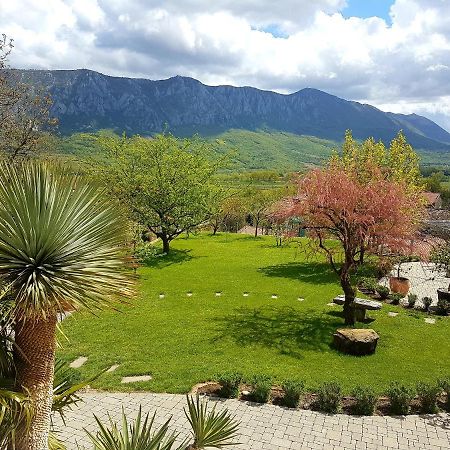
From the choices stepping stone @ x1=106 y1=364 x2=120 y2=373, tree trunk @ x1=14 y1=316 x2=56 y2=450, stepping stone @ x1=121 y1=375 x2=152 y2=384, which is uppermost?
tree trunk @ x1=14 y1=316 x2=56 y2=450

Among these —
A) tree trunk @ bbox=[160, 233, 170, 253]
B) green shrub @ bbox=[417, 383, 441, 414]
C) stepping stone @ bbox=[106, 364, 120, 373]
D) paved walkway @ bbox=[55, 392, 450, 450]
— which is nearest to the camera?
paved walkway @ bbox=[55, 392, 450, 450]

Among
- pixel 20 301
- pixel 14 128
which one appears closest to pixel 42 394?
pixel 20 301

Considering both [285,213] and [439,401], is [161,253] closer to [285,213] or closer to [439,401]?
[285,213]

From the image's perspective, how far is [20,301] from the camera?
4.23m

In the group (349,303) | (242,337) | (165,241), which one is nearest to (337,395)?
(242,337)

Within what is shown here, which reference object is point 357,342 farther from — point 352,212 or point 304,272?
point 304,272

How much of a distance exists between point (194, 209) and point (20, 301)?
90.6 feet

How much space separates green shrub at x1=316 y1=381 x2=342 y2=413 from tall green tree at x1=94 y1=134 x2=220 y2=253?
2160 centimetres

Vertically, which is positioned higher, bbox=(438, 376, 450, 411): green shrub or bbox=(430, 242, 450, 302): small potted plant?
bbox=(430, 242, 450, 302): small potted plant

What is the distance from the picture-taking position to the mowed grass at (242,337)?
43.4 feet

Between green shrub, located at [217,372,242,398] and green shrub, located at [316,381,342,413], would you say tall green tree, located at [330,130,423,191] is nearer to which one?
green shrub, located at [316,381,342,413]

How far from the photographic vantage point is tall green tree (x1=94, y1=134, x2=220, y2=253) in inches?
1226

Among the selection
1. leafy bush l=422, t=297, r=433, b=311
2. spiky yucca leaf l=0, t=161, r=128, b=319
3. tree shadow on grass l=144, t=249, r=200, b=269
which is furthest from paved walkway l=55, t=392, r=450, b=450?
tree shadow on grass l=144, t=249, r=200, b=269

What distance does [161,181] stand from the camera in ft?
102
